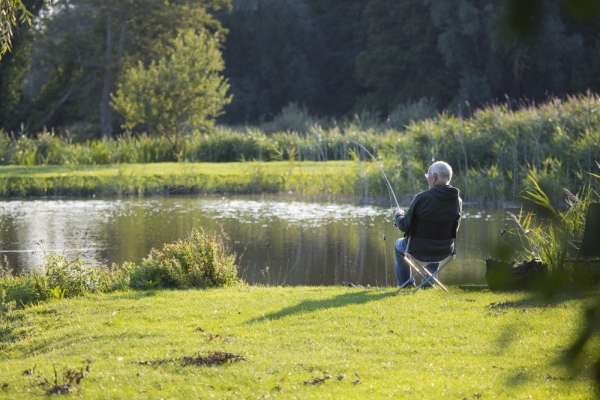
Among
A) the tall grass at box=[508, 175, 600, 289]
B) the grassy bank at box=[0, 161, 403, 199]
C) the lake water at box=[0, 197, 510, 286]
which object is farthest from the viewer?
the grassy bank at box=[0, 161, 403, 199]

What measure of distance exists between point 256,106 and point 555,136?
1266 inches

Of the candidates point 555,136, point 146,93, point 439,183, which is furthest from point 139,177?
point 439,183

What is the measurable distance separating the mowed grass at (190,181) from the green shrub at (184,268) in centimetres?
1087

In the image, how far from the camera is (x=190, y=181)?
21609 mm

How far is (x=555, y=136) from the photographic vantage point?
1806 centimetres

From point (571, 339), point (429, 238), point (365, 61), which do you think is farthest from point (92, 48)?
point (571, 339)

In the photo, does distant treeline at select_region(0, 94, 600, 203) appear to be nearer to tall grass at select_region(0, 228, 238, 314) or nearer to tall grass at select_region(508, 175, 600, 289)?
tall grass at select_region(508, 175, 600, 289)

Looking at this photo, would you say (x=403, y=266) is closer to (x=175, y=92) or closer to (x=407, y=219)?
(x=407, y=219)

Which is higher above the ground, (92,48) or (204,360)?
(92,48)

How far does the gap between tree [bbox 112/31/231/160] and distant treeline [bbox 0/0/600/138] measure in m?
4.08

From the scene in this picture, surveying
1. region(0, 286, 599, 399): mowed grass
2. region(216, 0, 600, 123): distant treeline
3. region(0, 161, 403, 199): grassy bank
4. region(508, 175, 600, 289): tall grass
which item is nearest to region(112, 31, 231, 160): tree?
region(0, 161, 403, 199): grassy bank

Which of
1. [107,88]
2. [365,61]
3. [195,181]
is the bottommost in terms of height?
[195,181]

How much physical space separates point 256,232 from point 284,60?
3507 cm

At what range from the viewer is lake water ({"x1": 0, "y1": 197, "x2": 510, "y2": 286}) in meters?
11.4
